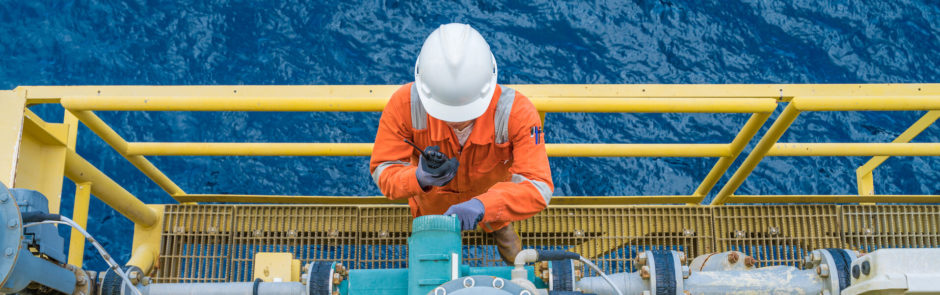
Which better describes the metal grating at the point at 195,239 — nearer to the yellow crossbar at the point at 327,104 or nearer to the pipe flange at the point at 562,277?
the yellow crossbar at the point at 327,104

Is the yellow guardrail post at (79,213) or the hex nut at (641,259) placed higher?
the yellow guardrail post at (79,213)

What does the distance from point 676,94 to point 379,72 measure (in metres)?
3.31

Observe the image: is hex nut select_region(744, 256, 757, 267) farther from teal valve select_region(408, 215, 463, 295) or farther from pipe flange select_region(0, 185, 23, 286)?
pipe flange select_region(0, 185, 23, 286)

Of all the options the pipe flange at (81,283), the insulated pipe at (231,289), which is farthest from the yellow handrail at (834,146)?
the pipe flange at (81,283)

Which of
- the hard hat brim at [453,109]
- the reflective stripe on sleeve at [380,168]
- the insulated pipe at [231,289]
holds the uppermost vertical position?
the hard hat brim at [453,109]

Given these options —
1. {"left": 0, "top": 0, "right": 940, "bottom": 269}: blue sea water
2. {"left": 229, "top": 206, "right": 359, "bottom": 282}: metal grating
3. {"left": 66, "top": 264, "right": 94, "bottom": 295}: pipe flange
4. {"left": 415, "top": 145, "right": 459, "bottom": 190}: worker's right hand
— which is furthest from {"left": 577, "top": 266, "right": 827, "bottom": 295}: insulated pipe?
{"left": 0, "top": 0, "right": 940, "bottom": 269}: blue sea water

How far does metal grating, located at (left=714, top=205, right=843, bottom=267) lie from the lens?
12.7 ft

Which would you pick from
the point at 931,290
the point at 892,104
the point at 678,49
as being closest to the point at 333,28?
the point at 678,49

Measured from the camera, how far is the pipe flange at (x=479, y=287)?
1.86 metres

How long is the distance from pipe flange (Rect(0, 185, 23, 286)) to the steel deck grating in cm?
190

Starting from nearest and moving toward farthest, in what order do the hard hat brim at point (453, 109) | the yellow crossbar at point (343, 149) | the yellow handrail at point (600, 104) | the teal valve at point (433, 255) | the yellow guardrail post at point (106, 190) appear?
the teal valve at point (433, 255), the hard hat brim at point (453, 109), the yellow handrail at point (600, 104), the yellow guardrail post at point (106, 190), the yellow crossbar at point (343, 149)

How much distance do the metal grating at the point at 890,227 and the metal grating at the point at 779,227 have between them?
0.24 feet

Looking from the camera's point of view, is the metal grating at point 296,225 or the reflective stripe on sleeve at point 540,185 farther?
the metal grating at point 296,225

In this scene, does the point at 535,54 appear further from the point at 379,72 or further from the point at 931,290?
the point at 931,290
